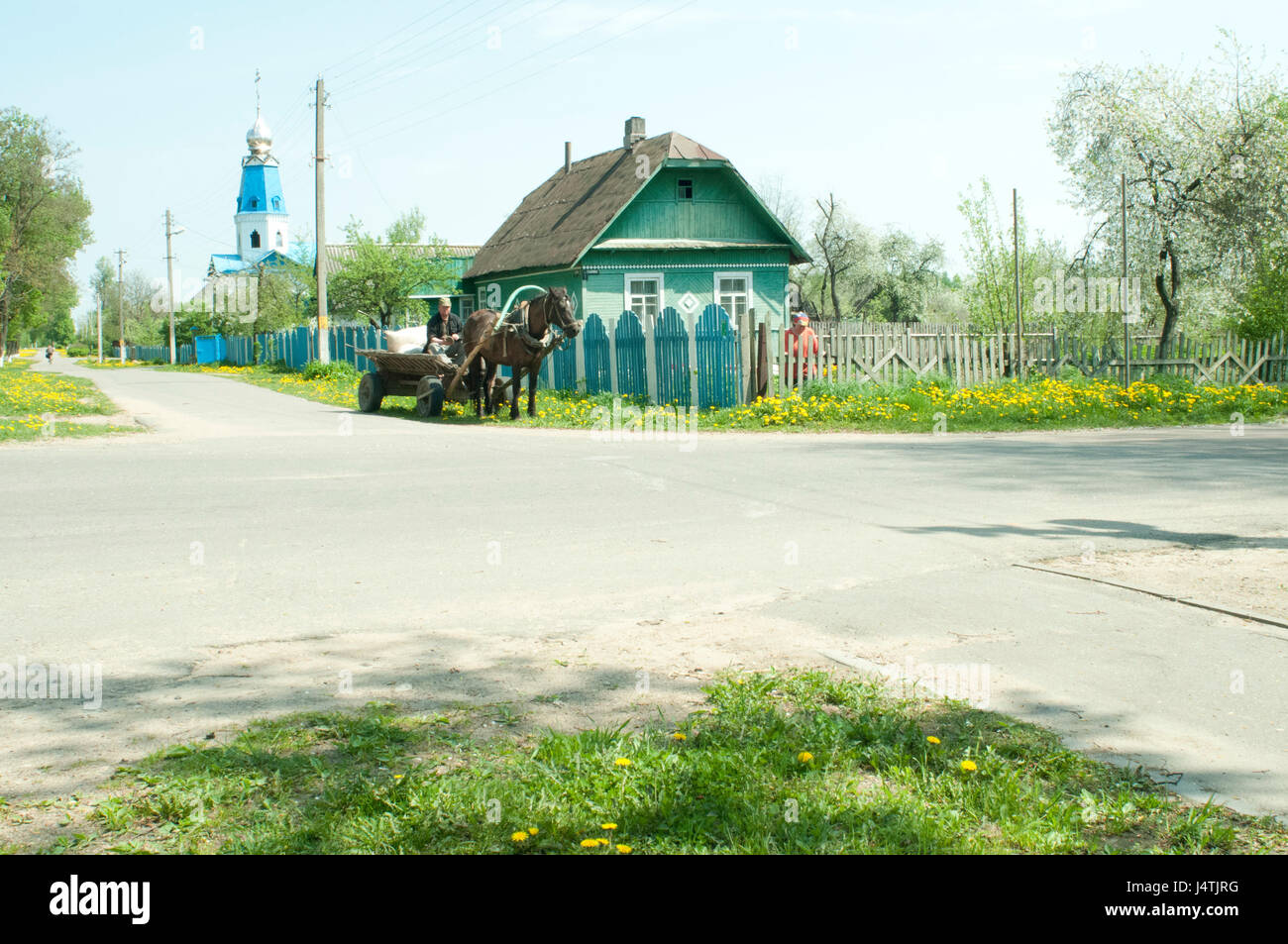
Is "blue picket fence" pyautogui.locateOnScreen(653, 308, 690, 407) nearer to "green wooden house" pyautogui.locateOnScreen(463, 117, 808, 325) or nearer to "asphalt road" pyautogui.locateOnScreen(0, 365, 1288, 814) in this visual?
"asphalt road" pyautogui.locateOnScreen(0, 365, 1288, 814)

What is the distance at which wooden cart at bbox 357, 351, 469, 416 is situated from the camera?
20.0 m

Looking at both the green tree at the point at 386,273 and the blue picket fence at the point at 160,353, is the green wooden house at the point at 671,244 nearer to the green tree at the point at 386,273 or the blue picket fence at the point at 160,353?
the green tree at the point at 386,273

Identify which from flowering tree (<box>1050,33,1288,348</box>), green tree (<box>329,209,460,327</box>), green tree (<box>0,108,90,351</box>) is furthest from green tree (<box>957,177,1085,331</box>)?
green tree (<box>0,108,90,351</box>)

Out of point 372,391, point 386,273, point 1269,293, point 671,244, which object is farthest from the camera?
point 386,273

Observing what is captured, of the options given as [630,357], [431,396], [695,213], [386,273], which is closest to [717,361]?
[630,357]

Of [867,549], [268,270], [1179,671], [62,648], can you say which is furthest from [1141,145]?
[268,270]

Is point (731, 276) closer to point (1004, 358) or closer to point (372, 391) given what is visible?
point (1004, 358)

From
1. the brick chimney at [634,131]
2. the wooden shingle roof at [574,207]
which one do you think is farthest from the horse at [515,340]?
the brick chimney at [634,131]

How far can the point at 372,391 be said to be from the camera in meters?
21.9

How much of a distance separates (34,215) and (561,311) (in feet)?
186

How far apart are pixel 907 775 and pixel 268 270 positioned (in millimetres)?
66989

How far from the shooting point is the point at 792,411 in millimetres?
19641
